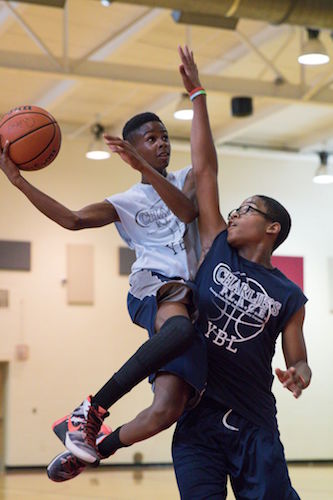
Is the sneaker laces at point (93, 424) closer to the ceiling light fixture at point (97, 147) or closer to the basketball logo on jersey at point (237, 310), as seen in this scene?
the basketball logo on jersey at point (237, 310)

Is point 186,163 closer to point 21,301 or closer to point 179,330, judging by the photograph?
point 21,301

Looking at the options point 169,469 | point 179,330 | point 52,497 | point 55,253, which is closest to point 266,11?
point 179,330

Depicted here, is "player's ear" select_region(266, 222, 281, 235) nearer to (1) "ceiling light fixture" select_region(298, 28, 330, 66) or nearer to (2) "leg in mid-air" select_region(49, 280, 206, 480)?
(2) "leg in mid-air" select_region(49, 280, 206, 480)

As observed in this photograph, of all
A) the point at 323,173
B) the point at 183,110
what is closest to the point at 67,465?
the point at 183,110

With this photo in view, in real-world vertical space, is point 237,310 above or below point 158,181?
below

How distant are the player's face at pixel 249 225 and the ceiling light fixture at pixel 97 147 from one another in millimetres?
8219

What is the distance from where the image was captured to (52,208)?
161 inches

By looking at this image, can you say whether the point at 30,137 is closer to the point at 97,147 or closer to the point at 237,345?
the point at 237,345

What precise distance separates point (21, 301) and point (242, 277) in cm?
964

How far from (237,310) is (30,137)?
1.24 m

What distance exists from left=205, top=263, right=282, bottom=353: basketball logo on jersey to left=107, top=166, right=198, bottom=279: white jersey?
243 millimetres

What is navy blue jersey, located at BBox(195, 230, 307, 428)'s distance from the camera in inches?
153

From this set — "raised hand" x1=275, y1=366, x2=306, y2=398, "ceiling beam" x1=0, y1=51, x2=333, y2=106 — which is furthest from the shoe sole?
"ceiling beam" x1=0, y1=51, x2=333, y2=106

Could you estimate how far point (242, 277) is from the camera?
3943 mm
